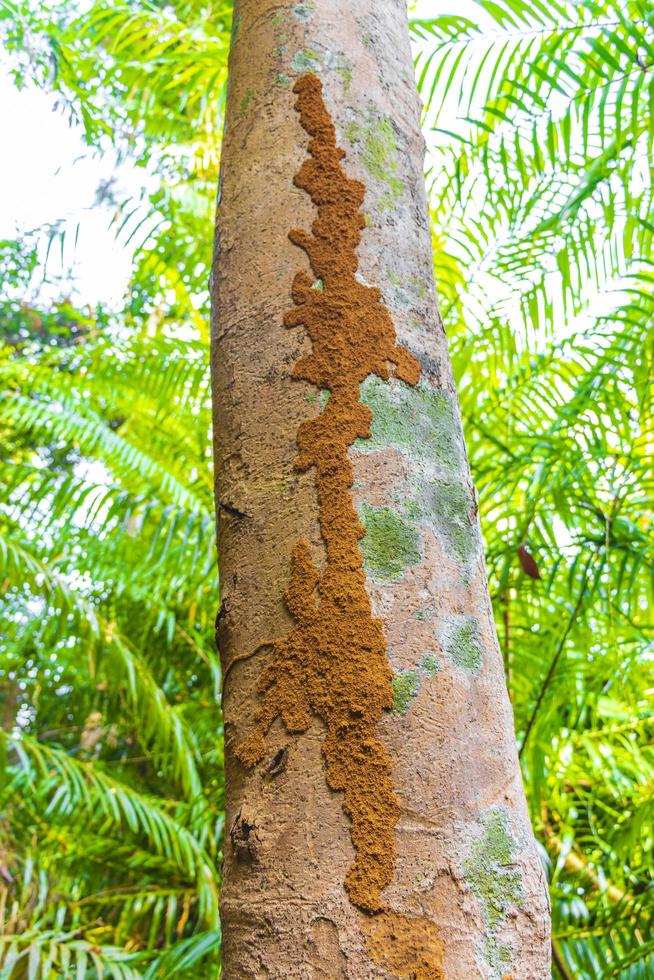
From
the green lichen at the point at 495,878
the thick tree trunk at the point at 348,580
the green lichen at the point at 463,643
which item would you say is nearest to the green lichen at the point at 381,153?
the thick tree trunk at the point at 348,580

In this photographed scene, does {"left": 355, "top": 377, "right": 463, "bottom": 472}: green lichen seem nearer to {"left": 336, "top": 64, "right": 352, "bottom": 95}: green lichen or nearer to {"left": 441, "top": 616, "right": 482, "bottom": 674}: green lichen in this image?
{"left": 441, "top": 616, "right": 482, "bottom": 674}: green lichen

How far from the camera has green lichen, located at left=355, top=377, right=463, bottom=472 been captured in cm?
70

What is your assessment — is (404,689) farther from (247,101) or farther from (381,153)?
(247,101)

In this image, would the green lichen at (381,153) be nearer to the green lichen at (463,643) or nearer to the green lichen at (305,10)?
the green lichen at (305,10)

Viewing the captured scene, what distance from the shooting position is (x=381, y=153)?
33.4 inches

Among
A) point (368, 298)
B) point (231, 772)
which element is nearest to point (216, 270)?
point (368, 298)

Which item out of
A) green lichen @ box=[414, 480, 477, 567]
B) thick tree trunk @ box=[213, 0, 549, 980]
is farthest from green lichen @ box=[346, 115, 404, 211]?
green lichen @ box=[414, 480, 477, 567]

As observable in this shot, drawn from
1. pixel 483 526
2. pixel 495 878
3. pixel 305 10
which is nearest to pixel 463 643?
pixel 495 878

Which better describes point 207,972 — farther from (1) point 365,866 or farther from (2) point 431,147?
(2) point 431,147

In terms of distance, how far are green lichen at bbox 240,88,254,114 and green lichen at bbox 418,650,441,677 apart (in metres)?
0.64

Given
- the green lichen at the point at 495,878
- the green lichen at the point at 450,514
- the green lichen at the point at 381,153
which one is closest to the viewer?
the green lichen at the point at 495,878

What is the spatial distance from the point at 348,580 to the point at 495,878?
0.23 meters

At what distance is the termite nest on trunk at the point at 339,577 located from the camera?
577mm

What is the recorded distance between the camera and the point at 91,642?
2887mm
